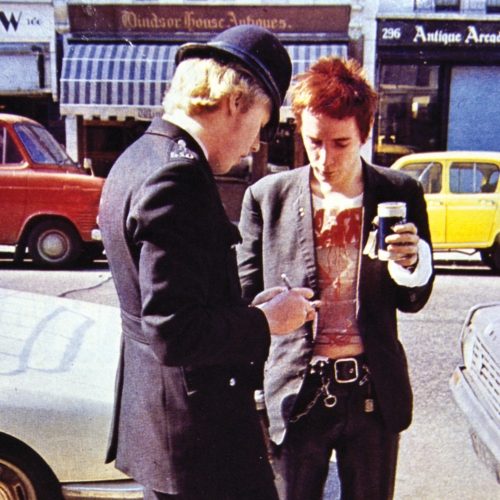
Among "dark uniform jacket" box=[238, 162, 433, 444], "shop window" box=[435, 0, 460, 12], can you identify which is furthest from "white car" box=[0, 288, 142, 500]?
"shop window" box=[435, 0, 460, 12]

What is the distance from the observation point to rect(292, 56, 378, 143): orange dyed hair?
6.47ft

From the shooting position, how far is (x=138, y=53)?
1448 cm

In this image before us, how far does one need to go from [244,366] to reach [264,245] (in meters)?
0.66

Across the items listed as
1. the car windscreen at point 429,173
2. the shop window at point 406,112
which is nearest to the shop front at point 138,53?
the shop window at point 406,112

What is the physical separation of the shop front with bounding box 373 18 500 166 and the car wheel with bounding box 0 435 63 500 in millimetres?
12920

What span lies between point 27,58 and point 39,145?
6245 millimetres

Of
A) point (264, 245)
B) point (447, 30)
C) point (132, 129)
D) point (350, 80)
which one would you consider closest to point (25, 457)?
point (264, 245)

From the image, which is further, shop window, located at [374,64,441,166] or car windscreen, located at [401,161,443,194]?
shop window, located at [374,64,441,166]

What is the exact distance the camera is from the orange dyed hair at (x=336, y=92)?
197 cm

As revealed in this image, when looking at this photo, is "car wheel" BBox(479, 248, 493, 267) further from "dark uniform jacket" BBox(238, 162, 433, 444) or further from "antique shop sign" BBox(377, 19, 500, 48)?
"dark uniform jacket" BBox(238, 162, 433, 444)

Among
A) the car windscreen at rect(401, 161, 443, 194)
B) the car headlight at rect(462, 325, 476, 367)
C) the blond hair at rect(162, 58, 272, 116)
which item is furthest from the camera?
the car windscreen at rect(401, 161, 443, 194)

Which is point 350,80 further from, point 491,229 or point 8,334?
point 491,229

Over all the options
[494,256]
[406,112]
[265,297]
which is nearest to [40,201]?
[494,256]

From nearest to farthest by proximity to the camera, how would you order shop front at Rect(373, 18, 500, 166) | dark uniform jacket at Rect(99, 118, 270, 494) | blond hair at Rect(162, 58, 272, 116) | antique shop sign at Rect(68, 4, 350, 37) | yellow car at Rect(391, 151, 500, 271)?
dark uniform jacket at Rect(99, 118, 270, 494) < blond hair at Rect(162, 58, 272, 116) < yellow car at Rect(391, 151, 500, 271) < shop front at Rect(373, 18, 500, 166) < antique shop sign at Rect(68, 4, 350, 37)
